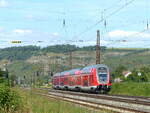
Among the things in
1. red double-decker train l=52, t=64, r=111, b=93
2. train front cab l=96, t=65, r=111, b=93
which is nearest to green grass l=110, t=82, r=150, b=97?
red double-decker train l=52, t=64, r=111, b=93

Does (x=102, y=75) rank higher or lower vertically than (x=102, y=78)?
higher

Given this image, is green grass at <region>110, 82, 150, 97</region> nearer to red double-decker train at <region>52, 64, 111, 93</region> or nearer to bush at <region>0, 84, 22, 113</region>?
red double-decker train at <region>52, 64, 111, 93</region>

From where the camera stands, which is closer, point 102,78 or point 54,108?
point 54,108

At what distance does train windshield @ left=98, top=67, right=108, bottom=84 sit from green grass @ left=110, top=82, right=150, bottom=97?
15.7ft

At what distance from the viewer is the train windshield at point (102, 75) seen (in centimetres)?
4819

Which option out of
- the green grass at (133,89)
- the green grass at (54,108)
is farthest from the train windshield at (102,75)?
the green grass at (54,108)

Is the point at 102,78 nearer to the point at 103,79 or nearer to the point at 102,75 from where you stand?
the point at 103,79

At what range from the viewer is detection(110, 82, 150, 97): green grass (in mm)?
49406

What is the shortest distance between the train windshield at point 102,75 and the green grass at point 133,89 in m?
4.79

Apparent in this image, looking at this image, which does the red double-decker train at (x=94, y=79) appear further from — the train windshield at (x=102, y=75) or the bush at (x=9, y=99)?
the bush at (x=9, y=99)

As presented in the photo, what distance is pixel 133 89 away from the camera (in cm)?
5219

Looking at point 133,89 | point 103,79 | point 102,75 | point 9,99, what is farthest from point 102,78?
point 9,99

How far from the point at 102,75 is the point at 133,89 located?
6040 mm

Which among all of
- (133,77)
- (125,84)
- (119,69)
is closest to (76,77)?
(125,84)
